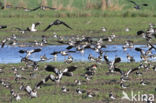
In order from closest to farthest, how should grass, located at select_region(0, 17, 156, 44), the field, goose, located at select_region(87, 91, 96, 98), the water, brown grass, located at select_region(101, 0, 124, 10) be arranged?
goose, located at select_region(87, 91, 96, 98)
the field
the water
grass, located at select_region(0, 17, 156, 44)
brown grass, located at select_region(101, 0, 124, 10)

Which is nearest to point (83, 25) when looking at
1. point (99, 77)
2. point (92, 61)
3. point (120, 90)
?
point (92, 61)

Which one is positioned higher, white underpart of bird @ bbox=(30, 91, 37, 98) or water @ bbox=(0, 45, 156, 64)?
white underpart of bird @ bbox=(30, 91, 37, 98)

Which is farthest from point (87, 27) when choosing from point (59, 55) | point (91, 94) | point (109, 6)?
point (91, 94)

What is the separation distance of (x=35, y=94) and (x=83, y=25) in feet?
57.9

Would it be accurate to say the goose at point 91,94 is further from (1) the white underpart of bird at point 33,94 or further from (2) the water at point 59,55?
(2) the water at point 59,55

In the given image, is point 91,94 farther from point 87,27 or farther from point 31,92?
point 87,27

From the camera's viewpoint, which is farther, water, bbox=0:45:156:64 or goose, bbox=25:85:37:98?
water, bbox=0:45:156:64

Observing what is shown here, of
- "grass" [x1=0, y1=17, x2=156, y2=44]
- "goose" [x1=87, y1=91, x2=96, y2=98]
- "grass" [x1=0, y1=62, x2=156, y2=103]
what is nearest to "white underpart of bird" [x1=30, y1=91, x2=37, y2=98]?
"grass" [x1=0, y1=62, x2=156, y2=103]

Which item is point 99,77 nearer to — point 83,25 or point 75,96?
point 75,96

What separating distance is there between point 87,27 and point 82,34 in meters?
2.64

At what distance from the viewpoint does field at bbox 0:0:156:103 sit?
39.0 feet

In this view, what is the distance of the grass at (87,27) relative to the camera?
24984 mm

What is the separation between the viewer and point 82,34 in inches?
1008

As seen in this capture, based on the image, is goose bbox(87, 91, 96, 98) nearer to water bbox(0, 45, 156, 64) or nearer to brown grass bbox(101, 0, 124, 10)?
water bbox(0, 45, 156, 64)
